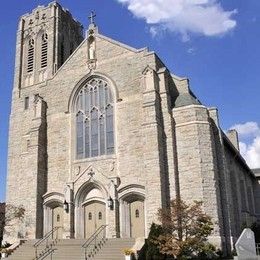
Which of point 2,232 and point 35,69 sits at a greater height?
point 35,69

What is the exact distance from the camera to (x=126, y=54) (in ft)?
91.6

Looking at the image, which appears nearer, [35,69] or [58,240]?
[58,240]

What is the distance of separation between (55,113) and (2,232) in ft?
32.2

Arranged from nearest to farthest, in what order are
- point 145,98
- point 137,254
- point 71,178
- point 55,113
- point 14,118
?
point 137,254 → point 145,98 → point 71,178 → point 55,113 → point 14,118

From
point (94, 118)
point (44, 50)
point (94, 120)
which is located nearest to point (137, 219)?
point (94, 120)

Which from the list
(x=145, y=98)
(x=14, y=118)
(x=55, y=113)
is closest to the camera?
(x=145, y=98)

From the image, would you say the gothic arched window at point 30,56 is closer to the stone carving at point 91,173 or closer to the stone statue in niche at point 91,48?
the stone statue in niche at point 91,48

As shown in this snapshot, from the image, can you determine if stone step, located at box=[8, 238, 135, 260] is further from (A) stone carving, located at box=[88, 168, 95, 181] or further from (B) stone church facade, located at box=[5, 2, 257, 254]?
(A) stone carving, located at box=[88, 168, 95, 181]

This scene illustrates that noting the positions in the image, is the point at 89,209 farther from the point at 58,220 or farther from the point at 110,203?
the point at 58,220

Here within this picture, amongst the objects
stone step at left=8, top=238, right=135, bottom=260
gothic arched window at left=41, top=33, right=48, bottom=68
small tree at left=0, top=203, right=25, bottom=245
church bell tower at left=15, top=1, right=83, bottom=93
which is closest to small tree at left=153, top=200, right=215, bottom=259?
stone step at left=8, top=238, right=135, bottom=260

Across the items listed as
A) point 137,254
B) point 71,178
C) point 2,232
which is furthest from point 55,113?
point 137,254

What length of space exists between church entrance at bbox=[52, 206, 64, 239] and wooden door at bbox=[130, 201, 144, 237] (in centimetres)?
528

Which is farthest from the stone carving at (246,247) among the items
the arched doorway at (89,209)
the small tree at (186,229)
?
the arched doorway at (89,209)

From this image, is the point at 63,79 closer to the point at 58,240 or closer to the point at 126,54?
the point at 126,54
